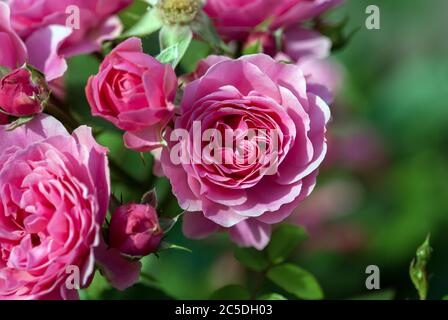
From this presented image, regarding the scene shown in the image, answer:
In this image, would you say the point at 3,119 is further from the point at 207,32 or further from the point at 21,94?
the point at 207,32

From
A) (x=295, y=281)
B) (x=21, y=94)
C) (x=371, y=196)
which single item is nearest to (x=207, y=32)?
(x=21, y=94)

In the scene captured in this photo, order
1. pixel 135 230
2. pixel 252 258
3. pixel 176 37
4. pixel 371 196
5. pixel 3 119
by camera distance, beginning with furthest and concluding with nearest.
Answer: pixel 371 196 < pixel 252 258 < pixel 176 37 < pixel 3 119 < pixel 135 230

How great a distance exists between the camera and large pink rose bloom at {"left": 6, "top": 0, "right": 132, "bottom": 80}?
138cm

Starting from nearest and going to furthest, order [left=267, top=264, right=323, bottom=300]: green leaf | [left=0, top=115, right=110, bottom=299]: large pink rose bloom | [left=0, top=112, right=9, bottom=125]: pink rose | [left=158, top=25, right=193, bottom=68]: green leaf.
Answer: [left=0, top=115, right=110, bottom=299]: large pink rose bloom, [left=0, top=112, right=9, bottom=125]: pink rose, [left=158, top=25, right=193, bottom=68]: green leaf, [left=267, top=264, right=323, bottom=300]: green leaf

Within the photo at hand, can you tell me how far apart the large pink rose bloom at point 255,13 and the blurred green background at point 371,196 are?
60 cm

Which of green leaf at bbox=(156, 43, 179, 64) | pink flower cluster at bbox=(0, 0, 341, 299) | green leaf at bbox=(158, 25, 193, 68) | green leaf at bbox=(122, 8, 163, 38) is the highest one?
green leaf at bbox=(122, 8, 163, 38)

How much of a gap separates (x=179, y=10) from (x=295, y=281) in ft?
1.71

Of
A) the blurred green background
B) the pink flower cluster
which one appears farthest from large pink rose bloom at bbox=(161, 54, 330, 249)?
the blurred green background

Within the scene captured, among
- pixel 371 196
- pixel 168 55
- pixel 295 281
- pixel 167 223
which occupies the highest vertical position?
pixel 168 55

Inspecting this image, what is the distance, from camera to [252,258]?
1507mm

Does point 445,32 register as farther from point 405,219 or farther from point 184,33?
point 184,33

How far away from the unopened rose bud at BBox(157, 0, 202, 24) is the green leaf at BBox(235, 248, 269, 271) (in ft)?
1.37

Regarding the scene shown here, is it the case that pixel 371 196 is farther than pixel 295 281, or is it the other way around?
pixel 371 196

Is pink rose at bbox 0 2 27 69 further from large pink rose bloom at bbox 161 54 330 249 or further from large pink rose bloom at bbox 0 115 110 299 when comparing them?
large pink rose bloom at bbox 161 54 330 249
